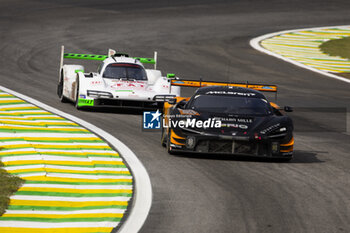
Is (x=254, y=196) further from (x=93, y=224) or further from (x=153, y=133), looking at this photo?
(x=153, y=133)

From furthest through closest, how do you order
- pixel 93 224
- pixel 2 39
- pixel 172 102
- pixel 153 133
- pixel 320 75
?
1. pixel 2 39
2. pixel 320 75
3. pixel 153 133
4. pixel 172 102
5. pixel 93 224

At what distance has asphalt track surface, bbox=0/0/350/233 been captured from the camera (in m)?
7.96

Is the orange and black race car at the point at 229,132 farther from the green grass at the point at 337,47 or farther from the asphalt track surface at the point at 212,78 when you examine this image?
the green grass at the point at 337,47

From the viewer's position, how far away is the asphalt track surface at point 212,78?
7.96 metres

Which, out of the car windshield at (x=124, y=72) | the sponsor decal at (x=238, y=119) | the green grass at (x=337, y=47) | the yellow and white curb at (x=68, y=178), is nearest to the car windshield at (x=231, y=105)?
the sponsor decal at (x=238, y=119)

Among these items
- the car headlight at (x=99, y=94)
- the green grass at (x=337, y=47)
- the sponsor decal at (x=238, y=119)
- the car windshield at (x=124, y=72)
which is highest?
the green grass at (x=337, y=47)

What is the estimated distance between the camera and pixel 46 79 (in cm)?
2080

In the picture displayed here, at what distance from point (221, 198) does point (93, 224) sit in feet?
6.24

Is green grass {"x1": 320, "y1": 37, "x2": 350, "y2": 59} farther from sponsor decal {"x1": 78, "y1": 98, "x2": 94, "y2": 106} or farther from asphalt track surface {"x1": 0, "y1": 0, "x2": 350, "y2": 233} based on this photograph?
sponsor decal {"x1": 78, "y1": 98, "x2": 94, "y2": 106}

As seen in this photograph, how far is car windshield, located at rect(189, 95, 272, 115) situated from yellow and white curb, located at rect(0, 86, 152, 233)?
62.2 inches

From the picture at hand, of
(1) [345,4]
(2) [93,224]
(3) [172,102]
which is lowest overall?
(2) [93,224]

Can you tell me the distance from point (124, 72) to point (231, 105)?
5336mm

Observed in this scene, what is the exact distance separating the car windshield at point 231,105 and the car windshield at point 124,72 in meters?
4.74

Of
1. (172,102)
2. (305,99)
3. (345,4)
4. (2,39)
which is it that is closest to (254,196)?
(172,102)
